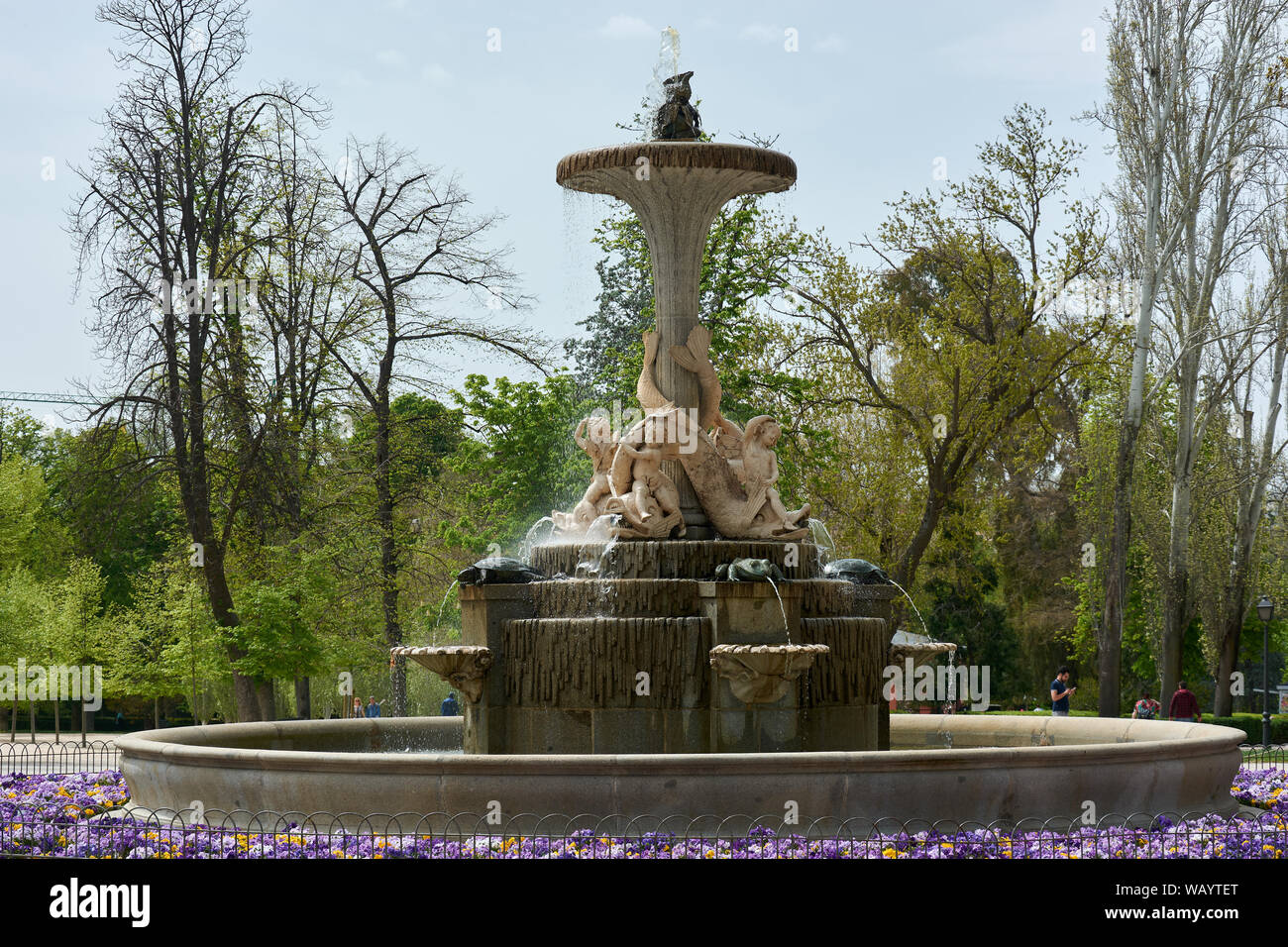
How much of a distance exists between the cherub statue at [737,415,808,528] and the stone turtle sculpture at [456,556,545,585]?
2.40 metres

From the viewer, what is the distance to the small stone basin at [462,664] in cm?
1374

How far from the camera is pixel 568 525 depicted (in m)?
15.5

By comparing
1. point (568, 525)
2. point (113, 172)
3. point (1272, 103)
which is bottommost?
point (568, 525)

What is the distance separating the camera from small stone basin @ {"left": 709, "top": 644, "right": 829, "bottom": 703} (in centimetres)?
1280

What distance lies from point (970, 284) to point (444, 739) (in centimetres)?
1894

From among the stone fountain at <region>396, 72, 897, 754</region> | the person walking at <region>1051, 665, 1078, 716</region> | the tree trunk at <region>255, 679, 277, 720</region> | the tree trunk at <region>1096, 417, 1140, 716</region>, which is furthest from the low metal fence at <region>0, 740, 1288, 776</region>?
the stone fountain at <region>396, 72, 897, 754</region>

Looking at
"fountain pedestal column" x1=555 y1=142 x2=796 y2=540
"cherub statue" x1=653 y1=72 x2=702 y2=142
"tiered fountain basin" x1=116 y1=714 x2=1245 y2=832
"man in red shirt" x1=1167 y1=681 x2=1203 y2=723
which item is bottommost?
"man in red shirt" x1=1167 y1=681 x2=1203 y2=723

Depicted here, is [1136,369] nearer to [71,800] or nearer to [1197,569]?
[1197,569]

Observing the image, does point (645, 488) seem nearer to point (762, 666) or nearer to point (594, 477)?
point (594, 477)

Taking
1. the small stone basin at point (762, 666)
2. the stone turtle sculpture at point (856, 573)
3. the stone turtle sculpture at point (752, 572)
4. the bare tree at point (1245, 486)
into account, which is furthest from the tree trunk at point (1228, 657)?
the small stone basin at point (762, 666)

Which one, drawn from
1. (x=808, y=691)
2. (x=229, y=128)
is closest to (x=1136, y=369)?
(x=229, y=128)

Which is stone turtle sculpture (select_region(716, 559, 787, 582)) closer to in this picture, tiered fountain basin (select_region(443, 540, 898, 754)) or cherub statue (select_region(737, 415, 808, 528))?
tiered fountain basin (select_region(443, 540, 898, 754))

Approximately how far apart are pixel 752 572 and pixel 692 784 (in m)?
2.96

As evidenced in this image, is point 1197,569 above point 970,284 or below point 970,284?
below
